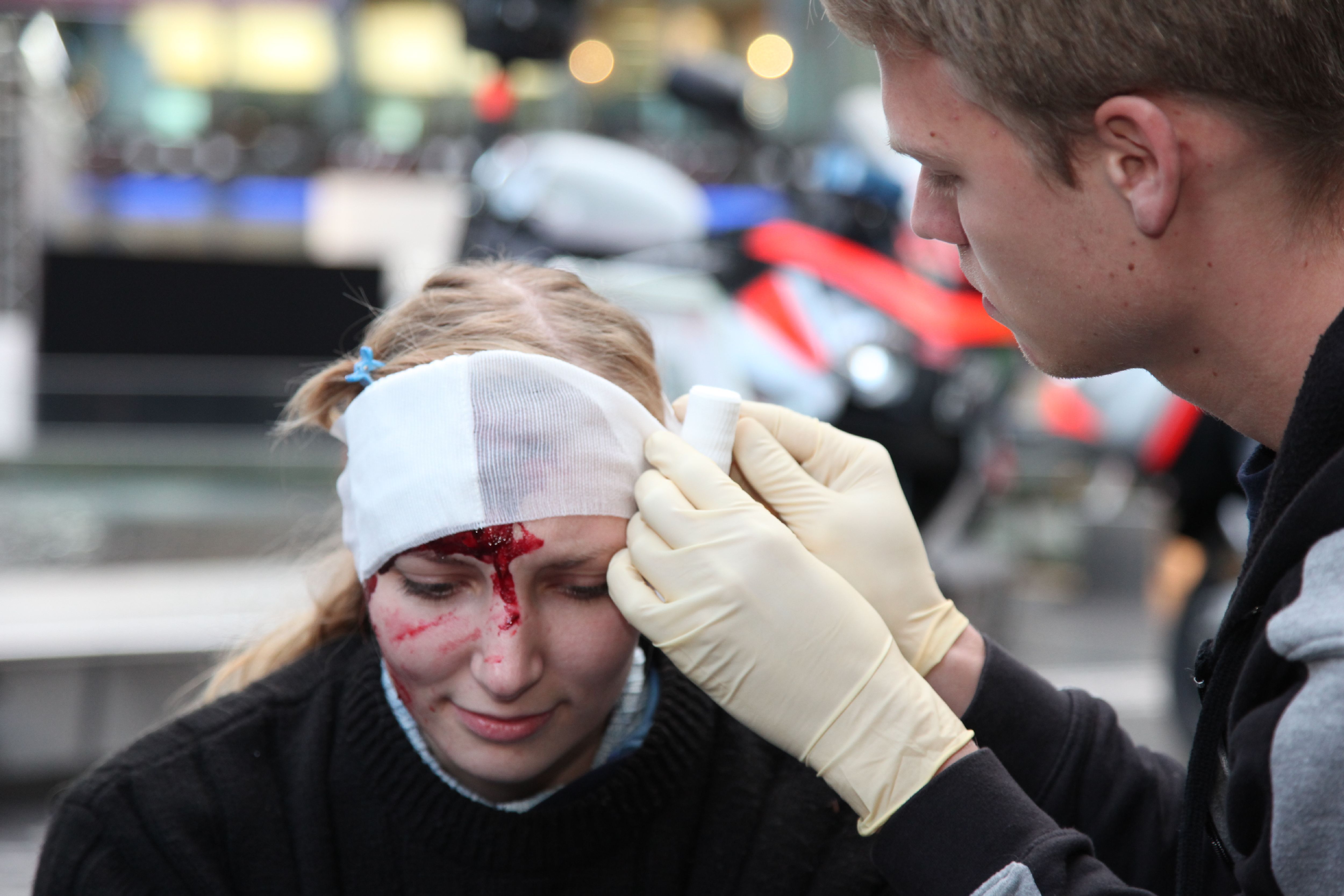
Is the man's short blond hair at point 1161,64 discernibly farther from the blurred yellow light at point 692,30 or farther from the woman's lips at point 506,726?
the blurred yellow light at point 692,30

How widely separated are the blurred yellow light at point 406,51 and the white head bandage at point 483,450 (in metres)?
15.2

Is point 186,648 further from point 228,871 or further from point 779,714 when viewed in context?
point 779,714

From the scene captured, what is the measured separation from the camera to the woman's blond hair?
1.27 meters

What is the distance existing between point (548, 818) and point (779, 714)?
0.89 feet

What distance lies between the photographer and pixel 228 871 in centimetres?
120

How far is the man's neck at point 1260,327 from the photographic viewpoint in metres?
0.91

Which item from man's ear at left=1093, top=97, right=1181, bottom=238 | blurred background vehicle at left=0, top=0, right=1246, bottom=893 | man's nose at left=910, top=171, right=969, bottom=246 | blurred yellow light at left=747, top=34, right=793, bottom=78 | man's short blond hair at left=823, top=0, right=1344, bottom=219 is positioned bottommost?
blurred background vehicle at left=0, top=0, right=1246, bottom=893

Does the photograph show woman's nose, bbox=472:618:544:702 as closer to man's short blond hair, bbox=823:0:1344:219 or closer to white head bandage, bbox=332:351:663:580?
white head bandage, bbox=332:351:663:580

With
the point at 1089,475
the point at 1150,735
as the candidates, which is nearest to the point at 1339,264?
the point at 1150,735

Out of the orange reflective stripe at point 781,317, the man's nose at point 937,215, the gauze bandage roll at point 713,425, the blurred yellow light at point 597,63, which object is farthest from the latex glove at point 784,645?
the blurred yellow light at point 597,63

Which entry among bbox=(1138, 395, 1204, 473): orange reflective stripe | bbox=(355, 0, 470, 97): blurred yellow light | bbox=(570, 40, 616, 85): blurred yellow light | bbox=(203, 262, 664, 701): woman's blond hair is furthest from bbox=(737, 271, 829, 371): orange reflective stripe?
bbox=(355, 0, 470, 97): blurred yellow light

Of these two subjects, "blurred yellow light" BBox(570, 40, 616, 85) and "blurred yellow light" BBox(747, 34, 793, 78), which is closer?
"blurred yellow light" BBox(570, 40, 616, 85)

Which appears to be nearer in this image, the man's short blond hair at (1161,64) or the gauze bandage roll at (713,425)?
the man's short blond hair at (1161,64)

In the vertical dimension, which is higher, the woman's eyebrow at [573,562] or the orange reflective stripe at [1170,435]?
the woman's eyebrow at [573,562]
